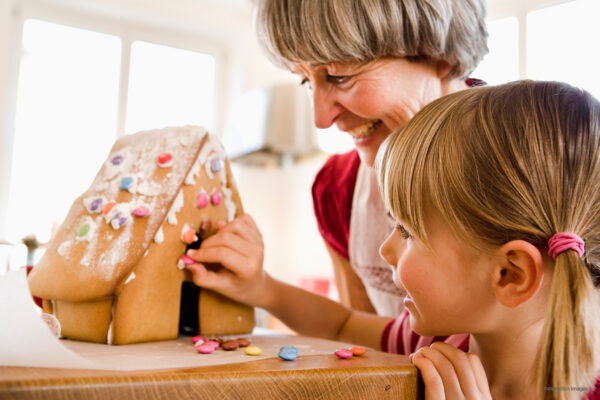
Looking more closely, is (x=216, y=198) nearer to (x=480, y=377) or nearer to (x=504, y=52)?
(x=480, y=377)

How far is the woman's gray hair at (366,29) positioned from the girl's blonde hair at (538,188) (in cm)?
24

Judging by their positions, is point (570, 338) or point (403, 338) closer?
point (570, 338)

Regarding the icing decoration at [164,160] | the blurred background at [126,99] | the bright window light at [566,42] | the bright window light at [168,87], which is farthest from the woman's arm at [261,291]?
the bright window light at [168,87]

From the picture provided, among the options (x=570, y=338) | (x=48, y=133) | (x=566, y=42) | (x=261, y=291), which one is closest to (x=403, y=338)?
(x=261, y=291)

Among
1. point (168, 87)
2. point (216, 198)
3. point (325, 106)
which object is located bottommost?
point (216, 198)

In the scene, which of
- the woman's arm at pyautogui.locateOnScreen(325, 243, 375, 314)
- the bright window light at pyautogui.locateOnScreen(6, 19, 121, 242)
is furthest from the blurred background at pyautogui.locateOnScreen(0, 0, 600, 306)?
the woman's arm at pyautogui.locateOnScreen(325, 243, 375, 314)

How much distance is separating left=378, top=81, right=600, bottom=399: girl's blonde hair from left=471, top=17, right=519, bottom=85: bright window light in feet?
5.87

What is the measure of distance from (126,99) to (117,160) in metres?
2.81

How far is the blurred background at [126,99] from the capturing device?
10.1 feet

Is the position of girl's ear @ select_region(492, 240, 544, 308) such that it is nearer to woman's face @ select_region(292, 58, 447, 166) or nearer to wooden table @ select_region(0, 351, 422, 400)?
wooden table @ select_region(0, 351, 422, 400)

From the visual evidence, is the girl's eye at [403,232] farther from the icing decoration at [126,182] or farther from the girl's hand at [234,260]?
the icing decoration at [126,182]

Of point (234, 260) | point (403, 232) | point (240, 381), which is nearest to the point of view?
point (240, 381)

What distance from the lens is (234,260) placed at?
2.53 ft

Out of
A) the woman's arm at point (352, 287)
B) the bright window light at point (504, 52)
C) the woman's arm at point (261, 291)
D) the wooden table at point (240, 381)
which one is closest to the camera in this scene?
the wooden table at point (240, 381)
